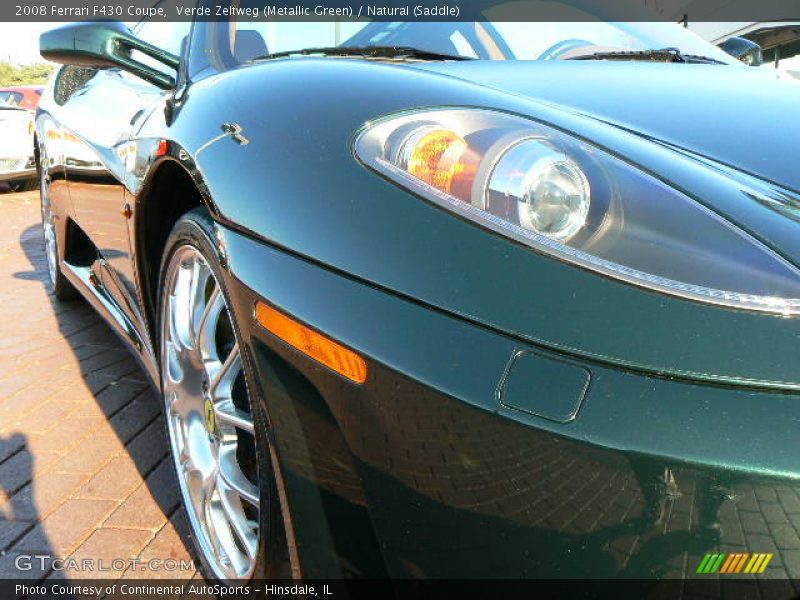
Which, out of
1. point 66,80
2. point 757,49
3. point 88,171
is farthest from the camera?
point 66,80

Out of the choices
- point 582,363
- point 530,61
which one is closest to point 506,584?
point 582,363

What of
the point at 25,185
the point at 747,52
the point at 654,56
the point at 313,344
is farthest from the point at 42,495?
the point at 25,185

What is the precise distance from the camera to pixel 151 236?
2.04 meters

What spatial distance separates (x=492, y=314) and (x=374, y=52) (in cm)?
120

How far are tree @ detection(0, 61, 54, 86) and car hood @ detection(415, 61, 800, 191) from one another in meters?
48.5

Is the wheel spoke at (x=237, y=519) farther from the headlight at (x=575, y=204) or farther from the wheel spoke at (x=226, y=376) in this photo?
the headlight at (x=575, y=204)

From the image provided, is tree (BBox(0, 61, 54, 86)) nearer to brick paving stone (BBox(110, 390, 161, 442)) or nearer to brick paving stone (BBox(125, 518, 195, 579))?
brick paving stone (BBox(110, 390, 161, 442))

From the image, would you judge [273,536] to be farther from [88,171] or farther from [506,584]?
[88,171]

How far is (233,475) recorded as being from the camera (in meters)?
1.75

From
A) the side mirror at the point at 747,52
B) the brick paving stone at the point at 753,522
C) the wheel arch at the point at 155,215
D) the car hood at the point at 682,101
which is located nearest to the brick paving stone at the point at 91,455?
the wheel arch at the point at 155,215

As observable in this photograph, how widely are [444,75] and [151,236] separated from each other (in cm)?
93

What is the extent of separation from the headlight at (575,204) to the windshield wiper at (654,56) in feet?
3.64

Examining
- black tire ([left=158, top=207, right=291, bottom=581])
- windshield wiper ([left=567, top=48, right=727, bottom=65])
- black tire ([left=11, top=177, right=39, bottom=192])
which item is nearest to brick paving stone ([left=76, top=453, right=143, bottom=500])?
black tire ([left=158, top=207, right=291, bottom=581])

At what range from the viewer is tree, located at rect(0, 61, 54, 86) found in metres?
45.2
